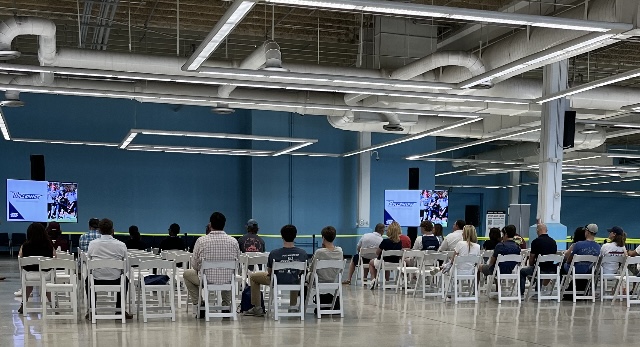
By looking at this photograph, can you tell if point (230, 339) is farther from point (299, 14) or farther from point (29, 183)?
point (29, 183)

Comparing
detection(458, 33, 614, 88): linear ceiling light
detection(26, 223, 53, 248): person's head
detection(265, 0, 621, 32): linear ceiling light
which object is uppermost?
detection(265, 0, 621, 32): linear ceiling light

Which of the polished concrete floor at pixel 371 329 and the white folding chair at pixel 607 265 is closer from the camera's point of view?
the polished concrete floor at pixel 371 329

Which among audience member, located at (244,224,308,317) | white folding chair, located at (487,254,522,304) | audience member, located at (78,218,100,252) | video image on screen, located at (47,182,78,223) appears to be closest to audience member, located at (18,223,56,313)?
audience member, located at (78,218,100,252)

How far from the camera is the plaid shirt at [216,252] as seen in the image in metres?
8.54

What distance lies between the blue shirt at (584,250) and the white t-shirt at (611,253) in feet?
0.34

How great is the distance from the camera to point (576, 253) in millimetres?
11789

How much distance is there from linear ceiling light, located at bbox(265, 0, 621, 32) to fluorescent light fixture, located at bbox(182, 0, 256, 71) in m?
0.36

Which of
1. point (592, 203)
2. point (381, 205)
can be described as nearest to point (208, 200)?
point (381, 205)

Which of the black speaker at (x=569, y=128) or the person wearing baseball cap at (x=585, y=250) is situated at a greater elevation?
the black speaker at (x=569, y=128)

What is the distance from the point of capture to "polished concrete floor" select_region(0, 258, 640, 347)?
7.28m

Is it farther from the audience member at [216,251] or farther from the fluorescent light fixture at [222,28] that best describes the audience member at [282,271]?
the fluorescent light fixture at [222,28]

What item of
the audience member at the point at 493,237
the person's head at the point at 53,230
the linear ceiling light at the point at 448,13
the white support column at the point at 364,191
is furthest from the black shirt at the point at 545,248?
the white support column at the point at 364,191

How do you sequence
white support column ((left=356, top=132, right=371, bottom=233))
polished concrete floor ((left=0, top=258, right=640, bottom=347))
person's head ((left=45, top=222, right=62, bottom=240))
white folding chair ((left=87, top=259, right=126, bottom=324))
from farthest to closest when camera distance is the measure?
1. white support column ((left=356, top=132, right=371, bottom=233))
2. person's head ((left=45, top=222, right=62, bottom=240))
3. white folding chair ((left=87, top=259, right=126, bottom=324))
4. polished concrete floor ((left=0, top=258, right=640, bottom=347))

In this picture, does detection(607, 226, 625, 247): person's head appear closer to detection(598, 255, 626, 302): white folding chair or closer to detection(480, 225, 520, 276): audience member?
detection(598, 255, 626, 302): white folding chair
